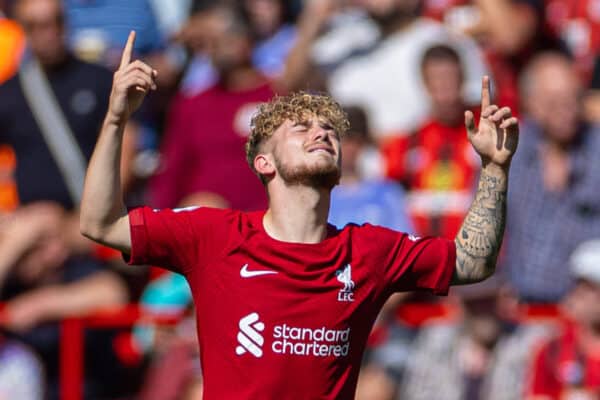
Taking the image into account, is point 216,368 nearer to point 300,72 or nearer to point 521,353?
point 521,353

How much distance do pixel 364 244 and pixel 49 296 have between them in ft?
13.6

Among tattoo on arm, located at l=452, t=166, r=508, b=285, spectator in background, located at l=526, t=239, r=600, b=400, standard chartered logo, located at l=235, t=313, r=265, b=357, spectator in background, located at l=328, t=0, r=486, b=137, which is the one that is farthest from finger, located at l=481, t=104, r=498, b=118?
spectator in background, located at l=328, t=0, r=486, b=137

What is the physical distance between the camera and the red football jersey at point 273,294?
468 centimetres

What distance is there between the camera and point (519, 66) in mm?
8930

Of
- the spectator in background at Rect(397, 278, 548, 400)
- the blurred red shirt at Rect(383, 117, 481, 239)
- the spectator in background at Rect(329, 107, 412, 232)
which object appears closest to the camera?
the spectator in background at Rect(397, 278, 548, 400)

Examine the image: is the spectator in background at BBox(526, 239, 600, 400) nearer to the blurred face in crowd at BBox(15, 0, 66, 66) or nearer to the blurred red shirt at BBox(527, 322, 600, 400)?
the blurred red shirt at BBox(527, 322, 600, 400)

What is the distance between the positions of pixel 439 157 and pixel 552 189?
0.75 meters

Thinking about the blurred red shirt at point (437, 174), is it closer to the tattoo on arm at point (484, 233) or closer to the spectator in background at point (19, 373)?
the spectator in background at point (19, 373)

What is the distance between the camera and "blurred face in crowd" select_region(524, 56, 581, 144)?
810cm

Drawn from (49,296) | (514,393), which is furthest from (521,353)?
(49,296)

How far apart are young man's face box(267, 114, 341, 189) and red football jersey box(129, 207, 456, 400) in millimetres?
222

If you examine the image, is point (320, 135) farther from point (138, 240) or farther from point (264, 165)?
point (138, 240)

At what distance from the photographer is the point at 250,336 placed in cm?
470

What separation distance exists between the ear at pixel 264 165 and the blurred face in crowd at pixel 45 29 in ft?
15.1
